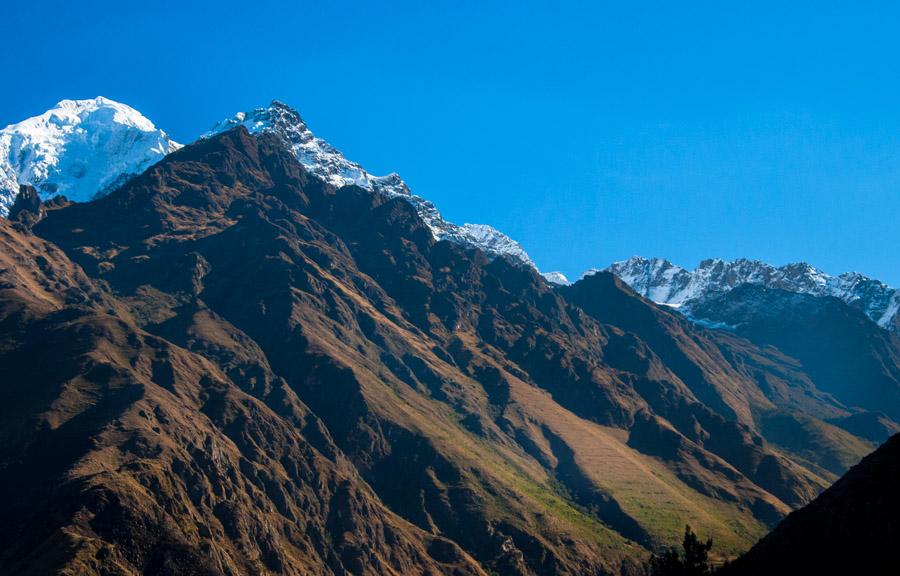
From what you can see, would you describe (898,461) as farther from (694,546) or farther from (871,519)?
(694,546)

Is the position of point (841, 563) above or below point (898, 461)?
below

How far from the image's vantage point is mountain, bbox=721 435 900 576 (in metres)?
125

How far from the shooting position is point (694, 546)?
436ft

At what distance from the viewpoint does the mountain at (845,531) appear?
125m

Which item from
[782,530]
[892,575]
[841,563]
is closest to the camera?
[892,575]

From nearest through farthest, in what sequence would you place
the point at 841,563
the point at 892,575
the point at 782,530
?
the point at 892,575, the point at 841,563, the point at 782,530

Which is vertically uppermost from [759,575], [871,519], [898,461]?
[898,461]

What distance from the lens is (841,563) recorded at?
126500 millimetres

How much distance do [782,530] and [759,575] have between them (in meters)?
10.4

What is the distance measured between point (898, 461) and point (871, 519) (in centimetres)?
1002

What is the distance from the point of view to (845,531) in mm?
130875

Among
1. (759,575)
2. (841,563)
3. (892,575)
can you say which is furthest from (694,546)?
(892,575)

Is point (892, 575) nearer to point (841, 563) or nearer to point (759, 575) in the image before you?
point (841, 563)

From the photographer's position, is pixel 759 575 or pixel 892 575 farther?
pixel 759 575
